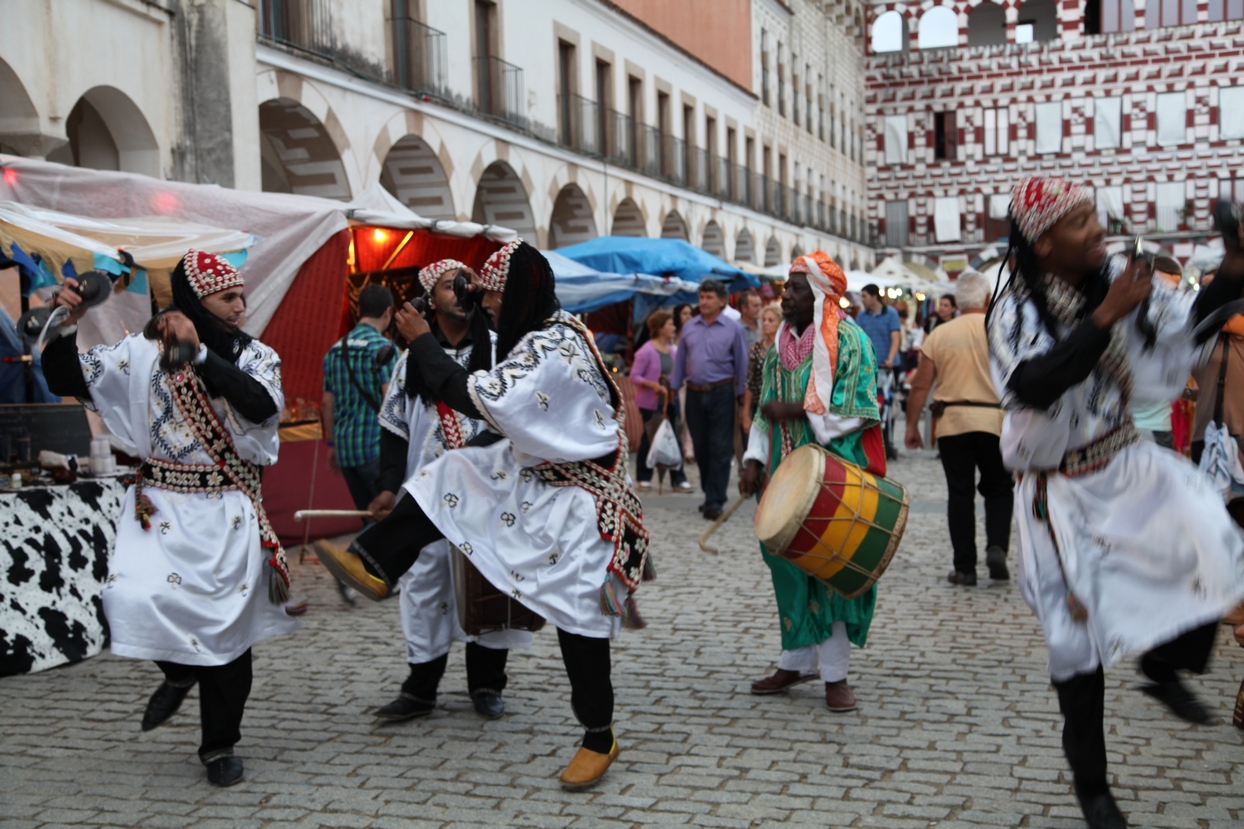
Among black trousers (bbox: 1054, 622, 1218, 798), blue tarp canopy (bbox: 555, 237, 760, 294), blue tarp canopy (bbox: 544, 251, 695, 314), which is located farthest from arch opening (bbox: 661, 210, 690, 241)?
black trousers (bbox: 1054, 622, 1218, 798)

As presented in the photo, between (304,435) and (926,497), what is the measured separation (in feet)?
18.3

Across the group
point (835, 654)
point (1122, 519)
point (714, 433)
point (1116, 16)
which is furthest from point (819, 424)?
point (1116, 16)

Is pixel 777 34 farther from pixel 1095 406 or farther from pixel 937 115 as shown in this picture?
pixel 1095 406

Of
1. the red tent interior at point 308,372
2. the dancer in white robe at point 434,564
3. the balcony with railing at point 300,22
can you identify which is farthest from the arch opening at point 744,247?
the dancer in white robe at point 434,564

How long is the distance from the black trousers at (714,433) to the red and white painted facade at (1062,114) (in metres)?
42.4

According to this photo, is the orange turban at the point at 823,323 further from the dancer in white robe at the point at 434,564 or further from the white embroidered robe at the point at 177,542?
the white embroidered robe at the point at 177,542

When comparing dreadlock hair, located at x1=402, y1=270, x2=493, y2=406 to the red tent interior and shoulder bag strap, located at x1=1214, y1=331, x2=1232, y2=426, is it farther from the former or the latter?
the red tent interior

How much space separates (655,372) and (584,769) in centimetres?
903

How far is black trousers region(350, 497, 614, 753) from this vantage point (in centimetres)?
446

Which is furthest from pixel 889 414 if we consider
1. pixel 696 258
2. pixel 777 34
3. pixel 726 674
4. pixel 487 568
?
pixel 777 34

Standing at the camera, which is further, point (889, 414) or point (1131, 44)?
point (1131, 44)

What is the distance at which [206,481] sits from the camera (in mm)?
4641

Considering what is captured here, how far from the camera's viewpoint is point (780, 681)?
5.56 meters

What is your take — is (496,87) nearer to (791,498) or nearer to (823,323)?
(823,323)
